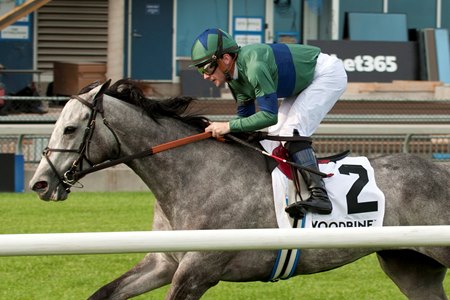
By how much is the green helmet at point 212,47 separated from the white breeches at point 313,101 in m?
0.51

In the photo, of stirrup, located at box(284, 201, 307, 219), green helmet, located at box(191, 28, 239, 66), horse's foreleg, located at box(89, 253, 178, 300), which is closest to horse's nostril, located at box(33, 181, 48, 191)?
horse's foreleg, located at box(89, 253, 178, 300)

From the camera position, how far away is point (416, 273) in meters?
7.16

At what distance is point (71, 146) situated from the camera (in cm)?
666

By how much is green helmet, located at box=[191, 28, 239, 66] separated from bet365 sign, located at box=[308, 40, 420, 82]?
14.9 metres

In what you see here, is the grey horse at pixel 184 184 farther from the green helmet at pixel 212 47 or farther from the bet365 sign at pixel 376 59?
the bet365 sign at pixel 376 59

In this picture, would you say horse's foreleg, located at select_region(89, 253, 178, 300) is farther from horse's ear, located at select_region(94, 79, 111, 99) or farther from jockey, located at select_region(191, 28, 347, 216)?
horse's ear, located at select_region(94, 79, 111, 99)

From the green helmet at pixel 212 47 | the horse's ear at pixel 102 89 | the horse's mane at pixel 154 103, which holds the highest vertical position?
the green helmet at pixel 212 47

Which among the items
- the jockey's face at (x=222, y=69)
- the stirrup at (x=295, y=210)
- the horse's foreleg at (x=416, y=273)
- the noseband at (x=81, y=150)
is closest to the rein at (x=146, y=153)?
the noseband at (x=81, y=150)

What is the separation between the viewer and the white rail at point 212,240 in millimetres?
4164

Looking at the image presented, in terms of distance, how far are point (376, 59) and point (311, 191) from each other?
15.7m

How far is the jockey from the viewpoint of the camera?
6.64 meters

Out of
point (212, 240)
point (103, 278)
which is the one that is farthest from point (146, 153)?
point (103, 278)

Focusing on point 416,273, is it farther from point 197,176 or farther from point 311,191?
point 197,176

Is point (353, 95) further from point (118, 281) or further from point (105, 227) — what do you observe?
point (118, 281)
